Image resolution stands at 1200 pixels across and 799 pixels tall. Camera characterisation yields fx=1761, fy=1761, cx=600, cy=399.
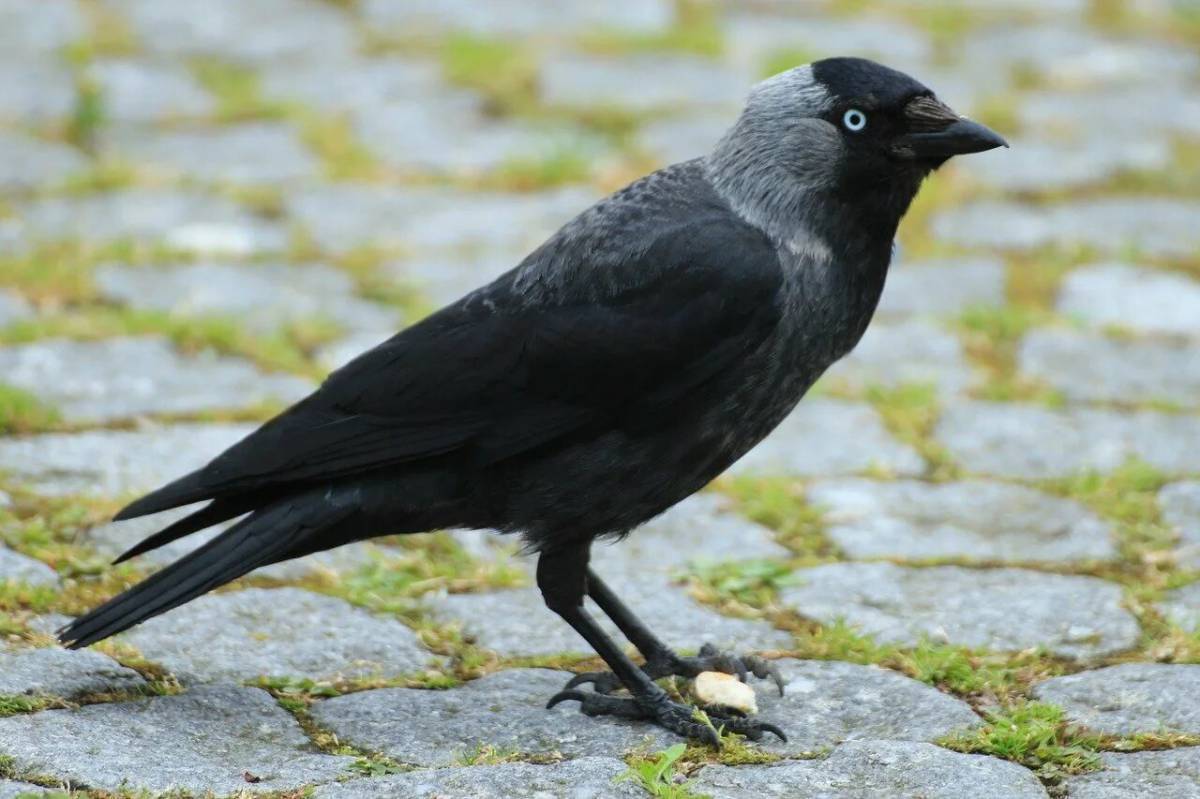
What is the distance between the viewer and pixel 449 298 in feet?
18.4

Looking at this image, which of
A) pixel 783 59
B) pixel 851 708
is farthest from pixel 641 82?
pixel 851 708

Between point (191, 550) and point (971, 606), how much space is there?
1721 mm

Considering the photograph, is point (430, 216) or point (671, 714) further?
point (430, 216)

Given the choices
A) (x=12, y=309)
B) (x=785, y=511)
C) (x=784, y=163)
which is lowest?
(x=785, y=511)

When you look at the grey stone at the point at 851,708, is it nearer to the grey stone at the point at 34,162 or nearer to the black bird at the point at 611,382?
the black bird at the point at 611,382

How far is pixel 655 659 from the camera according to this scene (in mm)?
3592

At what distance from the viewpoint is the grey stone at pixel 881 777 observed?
2.93m

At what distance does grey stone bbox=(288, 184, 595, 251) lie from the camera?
6.03 meters

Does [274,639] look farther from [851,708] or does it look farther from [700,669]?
[851,708]

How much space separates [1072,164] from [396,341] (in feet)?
12.7

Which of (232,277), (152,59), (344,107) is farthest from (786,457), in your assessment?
(152,59)

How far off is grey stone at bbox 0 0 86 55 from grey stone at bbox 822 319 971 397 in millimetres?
3992

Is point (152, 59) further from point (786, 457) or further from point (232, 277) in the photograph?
point (786, 457)

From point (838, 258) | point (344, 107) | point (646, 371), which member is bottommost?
point (646, 371)
